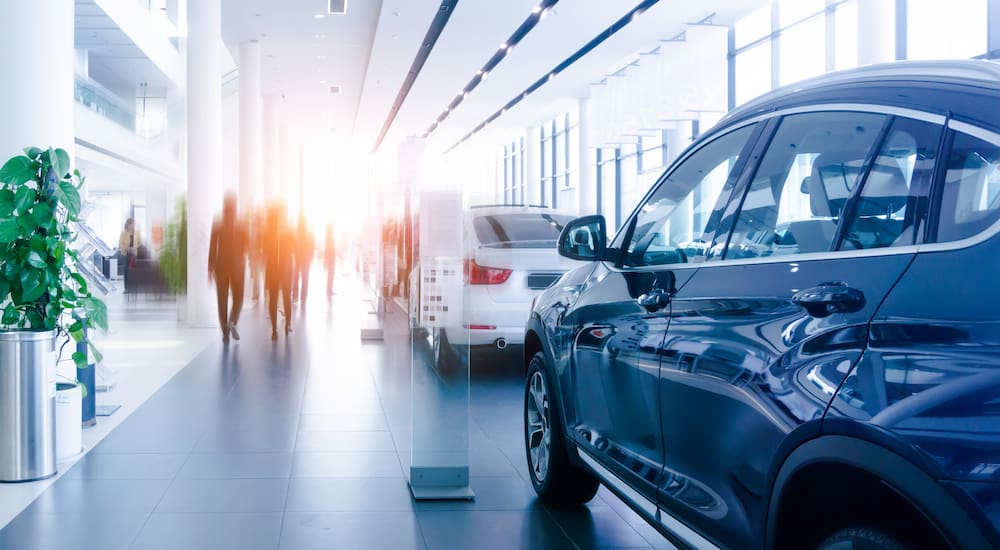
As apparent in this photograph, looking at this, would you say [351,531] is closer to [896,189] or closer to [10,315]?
[10,315]

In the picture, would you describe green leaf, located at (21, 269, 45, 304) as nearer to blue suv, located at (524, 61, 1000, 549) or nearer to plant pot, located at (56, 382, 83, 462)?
plant pot, located at (56, 382, 83, 462)

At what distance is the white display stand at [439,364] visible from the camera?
4.67m

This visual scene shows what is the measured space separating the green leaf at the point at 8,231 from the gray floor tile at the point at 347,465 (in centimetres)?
188

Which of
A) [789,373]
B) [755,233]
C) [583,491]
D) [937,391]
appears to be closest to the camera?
[937,391]

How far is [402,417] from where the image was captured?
6824 millimetres

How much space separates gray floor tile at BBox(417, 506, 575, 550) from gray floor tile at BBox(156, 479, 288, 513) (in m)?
0.79

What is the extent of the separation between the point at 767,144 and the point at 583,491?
2200 mm

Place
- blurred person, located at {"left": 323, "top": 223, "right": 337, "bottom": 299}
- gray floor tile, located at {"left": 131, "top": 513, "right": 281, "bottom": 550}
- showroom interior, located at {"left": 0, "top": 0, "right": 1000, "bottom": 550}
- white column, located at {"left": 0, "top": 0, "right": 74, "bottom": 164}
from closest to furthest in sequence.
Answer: showroom interior, located at {"left": 0, "top": 0, "right": 1000, "bottom": 550}
gray floor tile, located at {"left": 131, "top": 513, "right": 281, "bottom": 550}
white column, located at {"left": 0, "top": 0, "right": 74, "bottom": 164}
blurred person, located at {"left": 323, "top": 223, "right": 337, "bottom": 299}

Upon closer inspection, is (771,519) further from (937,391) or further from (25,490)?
(25,490)

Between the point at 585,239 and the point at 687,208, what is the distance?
1.88ft

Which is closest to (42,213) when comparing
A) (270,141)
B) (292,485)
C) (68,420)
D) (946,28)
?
(68,420)

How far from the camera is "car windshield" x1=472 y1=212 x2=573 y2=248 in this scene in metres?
8.24

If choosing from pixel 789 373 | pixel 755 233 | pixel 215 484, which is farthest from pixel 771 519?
pixel 215 484

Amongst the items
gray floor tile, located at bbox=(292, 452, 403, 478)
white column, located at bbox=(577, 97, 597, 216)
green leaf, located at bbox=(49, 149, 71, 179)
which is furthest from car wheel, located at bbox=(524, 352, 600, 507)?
white column, located at bbox=(577, 97, 597, 216)
